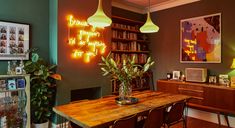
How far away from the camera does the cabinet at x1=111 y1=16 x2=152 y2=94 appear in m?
4.63

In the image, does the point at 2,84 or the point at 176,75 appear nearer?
the point at 2,84

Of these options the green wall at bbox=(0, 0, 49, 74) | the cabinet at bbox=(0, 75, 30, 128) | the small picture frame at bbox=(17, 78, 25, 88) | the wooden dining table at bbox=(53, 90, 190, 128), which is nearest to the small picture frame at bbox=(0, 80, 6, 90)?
the cabinet at bbox=(0, 75, 30, 128)

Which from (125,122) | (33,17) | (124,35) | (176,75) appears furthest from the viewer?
(124,35)

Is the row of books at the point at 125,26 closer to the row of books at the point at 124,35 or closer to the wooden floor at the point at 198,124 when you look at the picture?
the row of books at the point at 124,35

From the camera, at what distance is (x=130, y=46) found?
503 cm

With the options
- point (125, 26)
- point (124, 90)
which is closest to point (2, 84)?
point (124, 90)

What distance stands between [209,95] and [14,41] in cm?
390

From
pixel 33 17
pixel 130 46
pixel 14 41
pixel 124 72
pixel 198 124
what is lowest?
pixel 198 124

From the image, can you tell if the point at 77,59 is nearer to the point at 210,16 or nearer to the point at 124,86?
the point at 124,86

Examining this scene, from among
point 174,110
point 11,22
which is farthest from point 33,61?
point 174,110

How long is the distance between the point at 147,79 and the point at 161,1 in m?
2.34

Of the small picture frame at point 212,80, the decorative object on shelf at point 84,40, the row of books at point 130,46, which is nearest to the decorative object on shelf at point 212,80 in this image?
the small picture frame at point 212,80

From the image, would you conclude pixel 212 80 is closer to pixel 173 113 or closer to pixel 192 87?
pixel 192 87

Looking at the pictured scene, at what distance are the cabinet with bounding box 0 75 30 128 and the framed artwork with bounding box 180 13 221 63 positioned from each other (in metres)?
3.68
